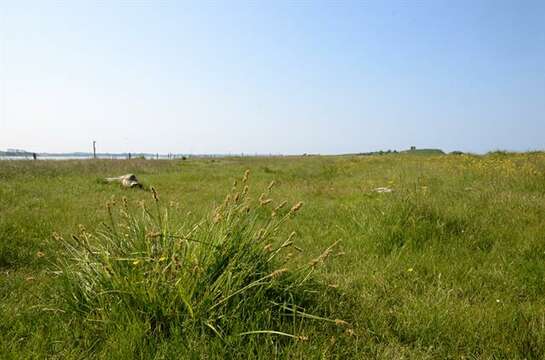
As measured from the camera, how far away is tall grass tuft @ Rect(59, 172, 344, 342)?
6.77ft

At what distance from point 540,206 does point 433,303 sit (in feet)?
13.9

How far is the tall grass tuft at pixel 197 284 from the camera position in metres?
2.06

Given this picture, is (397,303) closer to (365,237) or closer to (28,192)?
(365,237)

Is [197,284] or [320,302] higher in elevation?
[197,284]

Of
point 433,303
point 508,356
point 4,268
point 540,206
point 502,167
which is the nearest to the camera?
point 508,356

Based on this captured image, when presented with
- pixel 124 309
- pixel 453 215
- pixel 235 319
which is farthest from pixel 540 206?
pixel 124 309

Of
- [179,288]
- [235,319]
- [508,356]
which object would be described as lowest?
[508,356]

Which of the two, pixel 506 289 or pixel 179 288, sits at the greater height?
pixel 179 288

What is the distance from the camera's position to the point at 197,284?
7.13 feet

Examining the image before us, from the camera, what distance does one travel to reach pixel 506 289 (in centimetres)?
297

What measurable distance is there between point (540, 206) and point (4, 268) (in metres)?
7.46

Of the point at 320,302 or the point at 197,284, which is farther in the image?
the point at 320,302

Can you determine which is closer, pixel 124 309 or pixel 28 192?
pixel 124 309

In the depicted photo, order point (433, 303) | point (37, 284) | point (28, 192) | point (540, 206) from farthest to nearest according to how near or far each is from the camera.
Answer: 1. point (28, 192)
2. point (540, 206)
3. point (37, 284)
4. point (433, 303)
